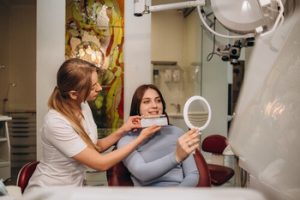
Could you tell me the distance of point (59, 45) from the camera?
213cm

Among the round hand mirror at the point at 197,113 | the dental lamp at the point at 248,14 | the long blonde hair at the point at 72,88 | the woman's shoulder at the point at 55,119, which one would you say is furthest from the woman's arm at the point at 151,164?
the dental lamp at the point at 248,14

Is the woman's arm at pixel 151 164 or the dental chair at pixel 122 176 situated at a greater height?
the woman's arm at pixel 151 164

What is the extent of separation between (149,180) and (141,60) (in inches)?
37.4

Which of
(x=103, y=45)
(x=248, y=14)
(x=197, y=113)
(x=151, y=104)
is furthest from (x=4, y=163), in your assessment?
(x=248, y=14)

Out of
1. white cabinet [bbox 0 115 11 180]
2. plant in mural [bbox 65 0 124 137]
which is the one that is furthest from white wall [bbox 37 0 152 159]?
white cabinet [bbox 0 115 11 180]

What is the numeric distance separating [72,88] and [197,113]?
528 millimetres

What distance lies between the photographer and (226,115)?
9.89ft

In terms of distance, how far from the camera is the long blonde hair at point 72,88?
1.32 meters

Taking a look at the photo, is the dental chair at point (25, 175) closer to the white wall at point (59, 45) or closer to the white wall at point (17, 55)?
the white wall at point (59, 45)

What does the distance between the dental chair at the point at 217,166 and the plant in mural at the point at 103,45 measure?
77 centimetres

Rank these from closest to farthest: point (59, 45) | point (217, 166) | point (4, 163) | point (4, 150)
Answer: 1. point (59, 45)
2. point (217, 166)
3. point (4, 163)
4. point (4, 150)

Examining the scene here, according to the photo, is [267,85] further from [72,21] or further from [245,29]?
[72,21]

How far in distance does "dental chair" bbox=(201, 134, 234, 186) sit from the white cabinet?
2270mm

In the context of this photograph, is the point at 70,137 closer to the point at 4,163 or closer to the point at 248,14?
the point at 248,14
